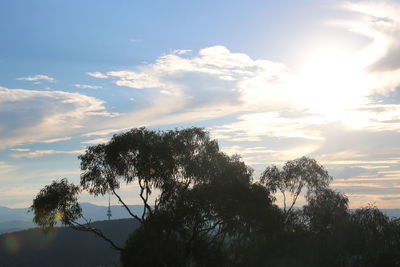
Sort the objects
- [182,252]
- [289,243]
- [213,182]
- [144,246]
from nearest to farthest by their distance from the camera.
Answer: [144,246] < [182,252] < [213,182] < [289,243]

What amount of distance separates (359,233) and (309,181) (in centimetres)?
972

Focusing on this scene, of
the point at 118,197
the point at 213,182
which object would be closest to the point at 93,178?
the point at 118,197

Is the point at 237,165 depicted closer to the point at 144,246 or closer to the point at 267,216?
the point at 267,216

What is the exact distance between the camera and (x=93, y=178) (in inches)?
1818

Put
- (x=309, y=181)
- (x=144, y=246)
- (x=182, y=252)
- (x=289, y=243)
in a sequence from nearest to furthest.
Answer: (x=144, y=246) < (x=182, y=252) < (x=289, y=243) < (x=309, y=181)

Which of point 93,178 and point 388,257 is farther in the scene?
point 388,257

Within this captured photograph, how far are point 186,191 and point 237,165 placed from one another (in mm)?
7353

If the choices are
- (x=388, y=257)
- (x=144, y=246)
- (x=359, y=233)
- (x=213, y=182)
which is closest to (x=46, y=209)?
(x=144, y=246)

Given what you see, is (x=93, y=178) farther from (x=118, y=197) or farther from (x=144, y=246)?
(x=144, y=246)

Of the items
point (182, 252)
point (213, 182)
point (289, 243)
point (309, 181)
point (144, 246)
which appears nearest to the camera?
point (144, 246)

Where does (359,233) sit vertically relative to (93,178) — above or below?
below

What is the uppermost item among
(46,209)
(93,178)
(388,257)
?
(93,178)

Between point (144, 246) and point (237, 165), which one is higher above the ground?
point (237, 165)

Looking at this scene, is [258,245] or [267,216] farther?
[258,245]
